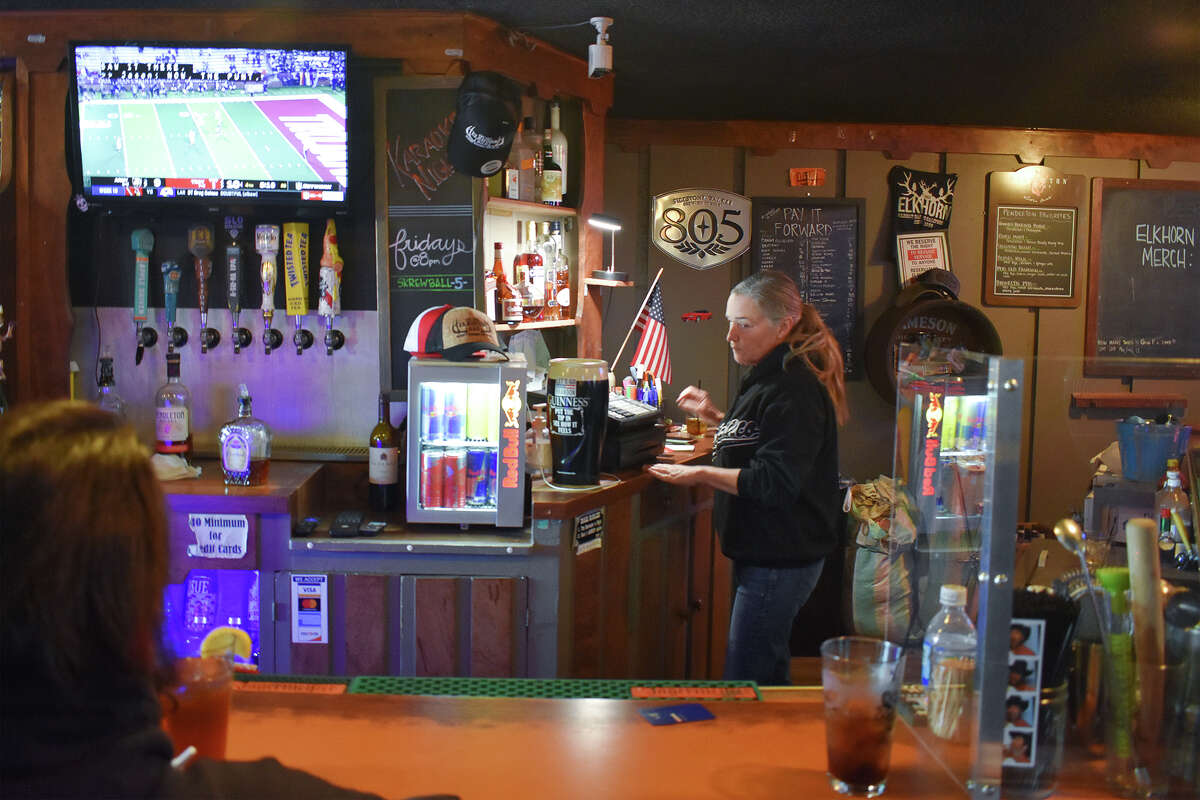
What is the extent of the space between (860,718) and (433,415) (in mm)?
2267

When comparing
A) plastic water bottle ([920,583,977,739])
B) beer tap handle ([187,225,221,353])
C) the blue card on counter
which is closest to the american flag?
beer tap handle ([187,225,221,353])

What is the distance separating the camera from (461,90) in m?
3.79

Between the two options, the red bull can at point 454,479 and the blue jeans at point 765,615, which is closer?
the blue jeans at point 765,615

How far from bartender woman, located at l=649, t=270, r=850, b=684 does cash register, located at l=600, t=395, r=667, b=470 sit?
18.1 inches

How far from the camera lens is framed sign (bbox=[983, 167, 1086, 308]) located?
6703 mm

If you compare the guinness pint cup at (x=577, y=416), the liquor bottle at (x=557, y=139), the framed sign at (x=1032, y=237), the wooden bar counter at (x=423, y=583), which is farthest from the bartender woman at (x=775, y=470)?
the framed sign at (x=1032, y=237)

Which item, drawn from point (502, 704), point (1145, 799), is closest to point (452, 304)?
point (502, 704)

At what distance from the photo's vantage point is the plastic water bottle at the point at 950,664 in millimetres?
1494

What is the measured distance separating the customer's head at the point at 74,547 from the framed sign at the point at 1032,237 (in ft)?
21.0

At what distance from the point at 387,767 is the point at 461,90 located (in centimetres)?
280

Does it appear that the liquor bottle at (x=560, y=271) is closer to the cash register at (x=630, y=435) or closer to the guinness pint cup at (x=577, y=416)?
the cash register at (x=630, y=435)

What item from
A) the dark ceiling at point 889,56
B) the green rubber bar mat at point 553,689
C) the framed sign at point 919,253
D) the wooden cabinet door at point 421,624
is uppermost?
the dark ceiling at point 889,56

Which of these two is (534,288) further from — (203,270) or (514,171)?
(203,270)

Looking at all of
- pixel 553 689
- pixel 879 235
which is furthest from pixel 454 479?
pixel 879 235
